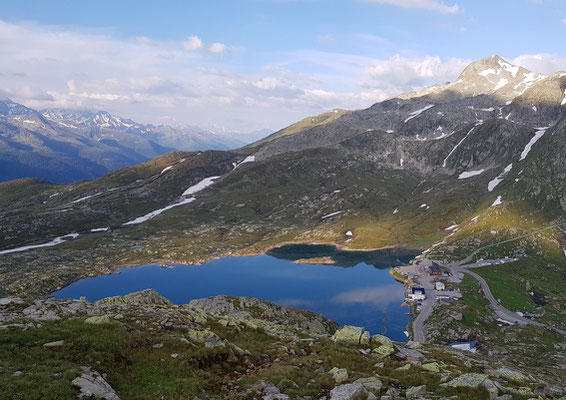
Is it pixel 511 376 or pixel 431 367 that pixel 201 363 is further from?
pixel 511 376

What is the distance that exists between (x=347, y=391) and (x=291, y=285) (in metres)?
137

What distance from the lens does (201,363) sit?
29938 millimetres

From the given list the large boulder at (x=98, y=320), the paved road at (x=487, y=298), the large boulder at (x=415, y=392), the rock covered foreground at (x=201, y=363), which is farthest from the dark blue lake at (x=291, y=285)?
the large boulder at (x=98, y=320)

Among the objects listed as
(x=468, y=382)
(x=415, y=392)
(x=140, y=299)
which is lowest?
(x=140, y=299)

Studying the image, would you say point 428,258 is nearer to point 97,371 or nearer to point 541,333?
point 541,333

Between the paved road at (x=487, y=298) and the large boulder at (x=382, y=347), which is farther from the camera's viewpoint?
the paved road at (x=487, y=298)

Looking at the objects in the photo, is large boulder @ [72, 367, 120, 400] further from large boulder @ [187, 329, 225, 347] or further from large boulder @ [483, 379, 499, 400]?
large boulder @ [483, 379, 499, 400]

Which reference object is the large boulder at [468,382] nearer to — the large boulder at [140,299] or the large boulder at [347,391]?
the large boulder at [347,391]

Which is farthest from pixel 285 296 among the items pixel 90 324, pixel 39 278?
pixel 90 324

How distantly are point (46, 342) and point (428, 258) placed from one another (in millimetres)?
174706

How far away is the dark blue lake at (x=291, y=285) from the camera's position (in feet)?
410

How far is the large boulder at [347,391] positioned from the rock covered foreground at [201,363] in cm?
8

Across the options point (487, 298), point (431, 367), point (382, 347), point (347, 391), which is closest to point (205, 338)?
point (347, 391)

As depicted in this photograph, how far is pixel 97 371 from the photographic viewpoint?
25.5m
